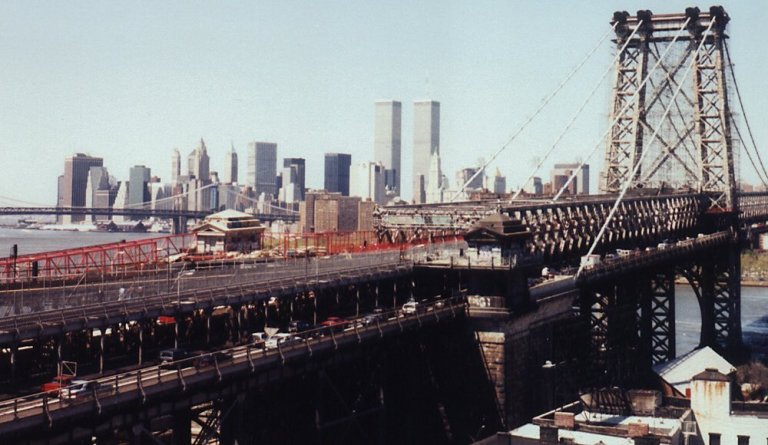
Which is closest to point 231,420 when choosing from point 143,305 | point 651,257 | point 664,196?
point 143,305

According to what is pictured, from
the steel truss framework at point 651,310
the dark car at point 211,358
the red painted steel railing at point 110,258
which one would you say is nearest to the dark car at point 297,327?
the dark car at point 211,358

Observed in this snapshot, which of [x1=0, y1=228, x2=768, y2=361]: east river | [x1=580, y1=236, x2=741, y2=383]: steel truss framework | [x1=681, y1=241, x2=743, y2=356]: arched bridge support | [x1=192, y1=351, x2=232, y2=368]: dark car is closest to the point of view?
[x1=192, y1=351, x2=232, y2=368]: dark car

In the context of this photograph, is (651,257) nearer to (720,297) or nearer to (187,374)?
(720,297)

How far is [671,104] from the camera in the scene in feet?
337

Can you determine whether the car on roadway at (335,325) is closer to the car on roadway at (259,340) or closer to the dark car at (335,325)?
the dark car at (335,325)

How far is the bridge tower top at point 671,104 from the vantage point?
98.6 m

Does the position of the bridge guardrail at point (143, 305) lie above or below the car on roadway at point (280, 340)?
above

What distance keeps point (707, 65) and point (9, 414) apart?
89.2 meters

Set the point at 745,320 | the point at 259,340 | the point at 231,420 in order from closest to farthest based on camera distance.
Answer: the point at 231,420 < the point at 259,340 < the point at 745,320

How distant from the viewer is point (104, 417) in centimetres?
3067

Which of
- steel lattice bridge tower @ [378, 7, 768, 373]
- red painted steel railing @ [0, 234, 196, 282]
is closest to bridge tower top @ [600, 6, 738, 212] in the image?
steel lattice bridge tower @ [378, 7, 768, 373]

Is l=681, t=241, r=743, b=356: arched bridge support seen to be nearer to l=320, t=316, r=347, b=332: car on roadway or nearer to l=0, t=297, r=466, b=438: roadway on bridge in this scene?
l=0, t=297, r=466, b=438: roadway on bridge

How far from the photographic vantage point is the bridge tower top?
9862cm

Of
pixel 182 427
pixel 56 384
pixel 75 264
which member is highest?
pixel 75 264
